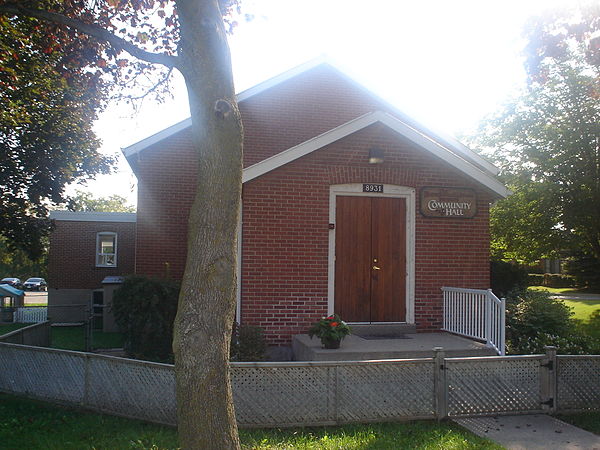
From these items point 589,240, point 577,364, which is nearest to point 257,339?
point 577,364

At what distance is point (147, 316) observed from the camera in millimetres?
9125

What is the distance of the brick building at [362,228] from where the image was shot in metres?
9.41

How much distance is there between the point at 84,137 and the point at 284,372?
18.8 m

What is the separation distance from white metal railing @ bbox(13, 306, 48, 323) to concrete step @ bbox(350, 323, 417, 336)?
13614 millimetres

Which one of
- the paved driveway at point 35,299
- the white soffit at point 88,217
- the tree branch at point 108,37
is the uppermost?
the tree branch at point 108,37

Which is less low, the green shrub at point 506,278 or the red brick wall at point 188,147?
the red brick wall at point 188,147

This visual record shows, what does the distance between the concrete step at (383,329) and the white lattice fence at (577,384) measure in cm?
309

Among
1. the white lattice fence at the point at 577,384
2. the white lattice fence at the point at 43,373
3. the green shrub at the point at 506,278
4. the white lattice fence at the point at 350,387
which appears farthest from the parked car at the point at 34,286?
the white lattice fence at the point at 577,384

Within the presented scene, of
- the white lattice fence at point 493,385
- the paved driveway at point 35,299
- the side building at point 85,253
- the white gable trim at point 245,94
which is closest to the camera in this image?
the white lattice fence at point 493,385

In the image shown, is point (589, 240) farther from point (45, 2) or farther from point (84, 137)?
point (45, 2)

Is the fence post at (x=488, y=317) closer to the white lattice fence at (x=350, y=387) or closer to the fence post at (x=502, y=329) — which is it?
the fence post at (x=502, y=329)

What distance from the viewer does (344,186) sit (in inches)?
388

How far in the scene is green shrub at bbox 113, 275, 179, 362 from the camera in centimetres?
908

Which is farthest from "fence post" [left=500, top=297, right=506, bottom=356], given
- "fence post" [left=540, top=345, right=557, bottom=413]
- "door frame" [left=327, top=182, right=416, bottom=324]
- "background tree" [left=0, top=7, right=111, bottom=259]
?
"background tree" [left=0, top=7, right=111, bottom=259]
